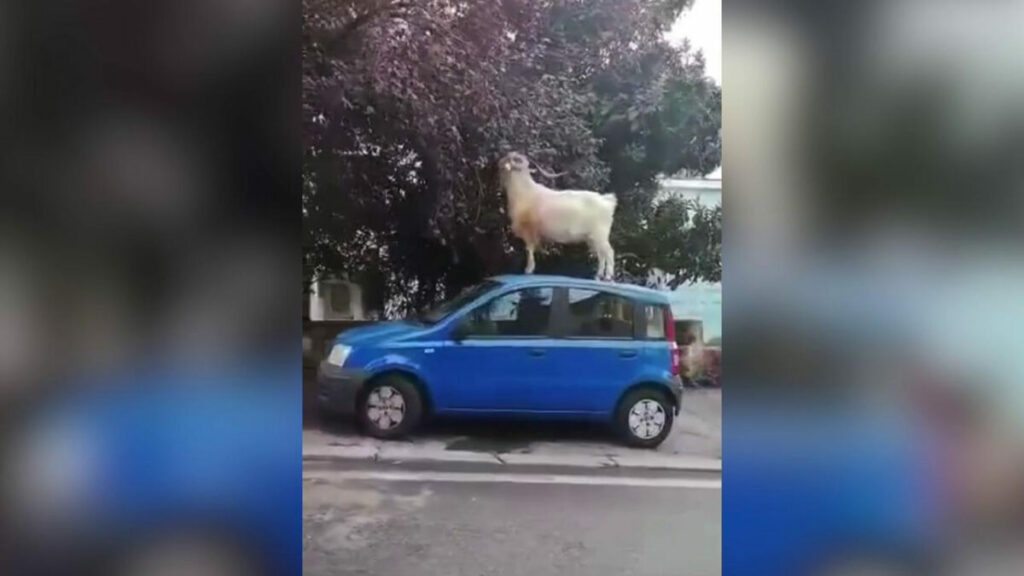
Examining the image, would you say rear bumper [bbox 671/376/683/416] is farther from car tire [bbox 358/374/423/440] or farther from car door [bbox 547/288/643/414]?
car tire [bbox 358/374/423/440]

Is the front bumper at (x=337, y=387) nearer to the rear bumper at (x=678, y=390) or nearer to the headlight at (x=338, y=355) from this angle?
the headlight at (x=338, y=355)

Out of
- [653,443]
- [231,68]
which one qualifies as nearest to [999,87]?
[653,443]

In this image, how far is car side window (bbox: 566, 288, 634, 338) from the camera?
2123 mm

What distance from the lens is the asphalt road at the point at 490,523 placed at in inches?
84.0

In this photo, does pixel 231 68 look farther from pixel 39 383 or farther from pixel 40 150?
pixel 39 383

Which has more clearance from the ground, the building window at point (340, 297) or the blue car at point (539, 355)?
the building window at point (340, 297)

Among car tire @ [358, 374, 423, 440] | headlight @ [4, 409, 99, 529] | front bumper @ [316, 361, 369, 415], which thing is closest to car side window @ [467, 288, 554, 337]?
car tire @ [358, 374, 423, 440]

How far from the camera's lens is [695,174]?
211cm

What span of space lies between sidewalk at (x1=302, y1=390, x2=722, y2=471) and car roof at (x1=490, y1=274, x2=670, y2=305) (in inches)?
10.6

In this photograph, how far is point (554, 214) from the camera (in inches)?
83.8

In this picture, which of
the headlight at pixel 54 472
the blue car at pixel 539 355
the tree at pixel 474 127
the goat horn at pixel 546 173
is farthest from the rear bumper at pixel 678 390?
the headlight at pixel 54 472

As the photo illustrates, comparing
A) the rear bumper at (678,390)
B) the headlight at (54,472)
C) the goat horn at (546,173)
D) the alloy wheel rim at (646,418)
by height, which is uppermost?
the goat horn at (546,173)

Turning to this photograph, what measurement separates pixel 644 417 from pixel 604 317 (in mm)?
277

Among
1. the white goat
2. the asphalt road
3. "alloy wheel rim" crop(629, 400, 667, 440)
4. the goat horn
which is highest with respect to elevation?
the goat horn
